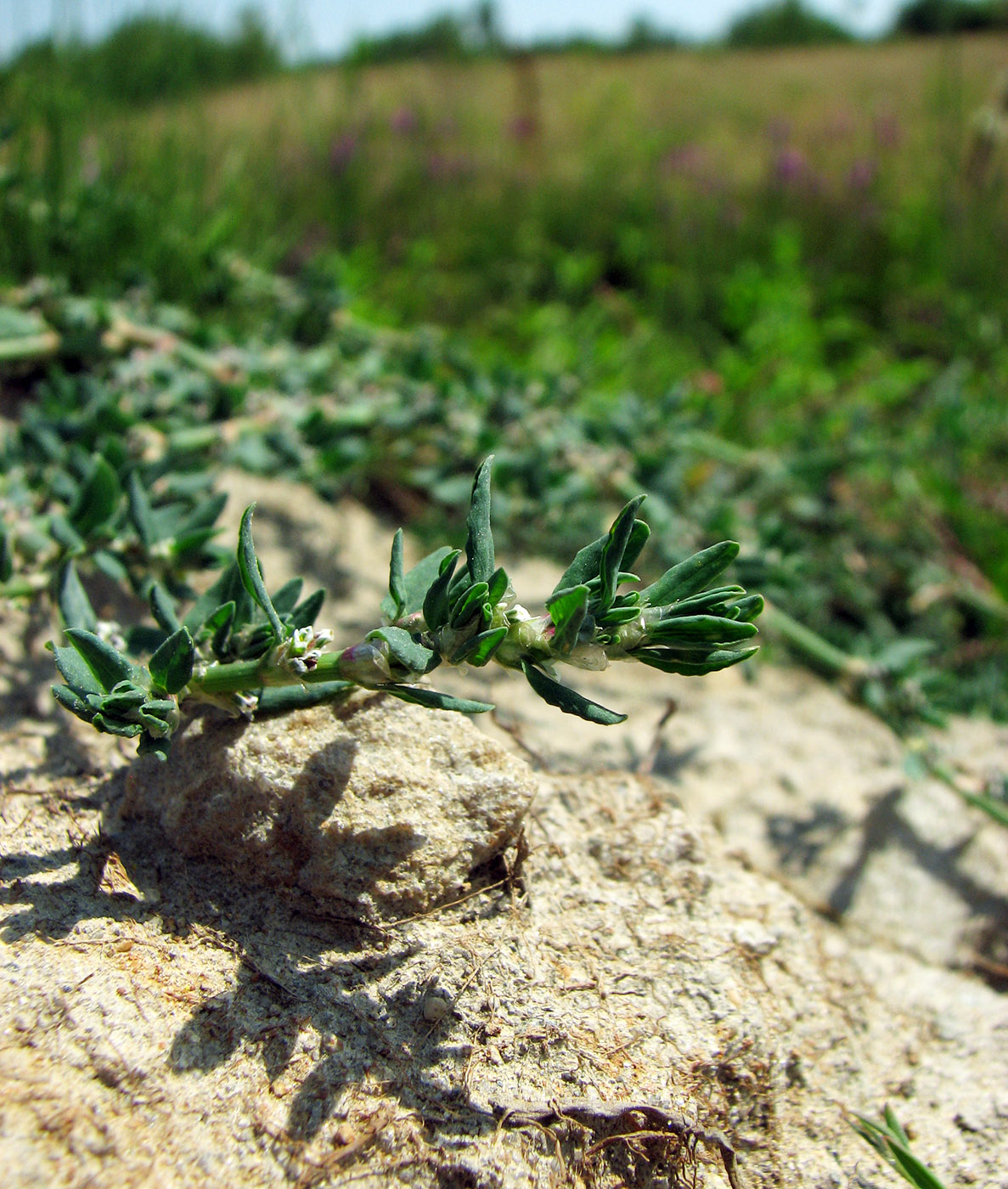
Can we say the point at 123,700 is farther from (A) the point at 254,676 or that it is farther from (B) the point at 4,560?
(B) the point at 4,560

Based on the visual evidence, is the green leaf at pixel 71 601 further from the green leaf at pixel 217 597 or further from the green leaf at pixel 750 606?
the green leaf at pixel 750 606

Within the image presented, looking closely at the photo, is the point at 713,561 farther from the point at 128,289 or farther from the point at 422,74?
the point at 422,74

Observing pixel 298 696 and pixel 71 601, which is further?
pixel 71 601

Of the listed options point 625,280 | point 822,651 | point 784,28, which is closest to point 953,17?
point 625,280

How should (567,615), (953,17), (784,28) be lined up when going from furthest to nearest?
(784,28), (953,17), (567,615)

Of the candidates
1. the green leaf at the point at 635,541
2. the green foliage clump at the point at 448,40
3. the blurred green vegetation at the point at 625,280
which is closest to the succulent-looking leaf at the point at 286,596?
the green leaf at the point at 635,541

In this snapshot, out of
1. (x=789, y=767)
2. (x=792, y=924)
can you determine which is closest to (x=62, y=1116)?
(x=792, y=924)

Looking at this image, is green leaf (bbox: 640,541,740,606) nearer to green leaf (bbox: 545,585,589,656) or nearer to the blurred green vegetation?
green leaf (bbox: 545,585,589,656)
